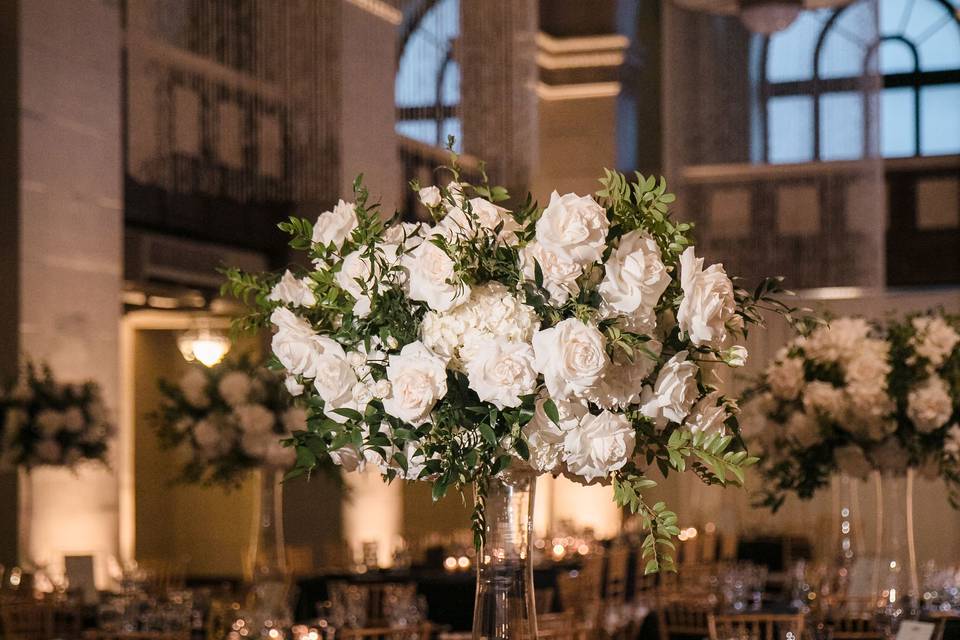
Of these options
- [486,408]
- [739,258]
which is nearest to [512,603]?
[486,408]

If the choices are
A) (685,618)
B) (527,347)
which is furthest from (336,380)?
(685,618)

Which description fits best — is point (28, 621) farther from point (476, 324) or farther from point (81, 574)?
point (476, 324)

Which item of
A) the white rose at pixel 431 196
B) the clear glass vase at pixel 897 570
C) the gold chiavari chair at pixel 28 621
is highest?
the white rose at pixel 431 196

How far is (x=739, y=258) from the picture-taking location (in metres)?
14.3

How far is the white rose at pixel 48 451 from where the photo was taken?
7844 millimetres

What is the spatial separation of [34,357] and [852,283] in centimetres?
752

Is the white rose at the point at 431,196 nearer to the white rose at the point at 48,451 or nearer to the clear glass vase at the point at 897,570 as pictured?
the clear glass vase at the point at 897,570

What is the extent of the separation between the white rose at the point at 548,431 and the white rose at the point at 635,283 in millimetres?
152

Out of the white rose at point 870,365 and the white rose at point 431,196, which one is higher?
the white rose at point 431,196

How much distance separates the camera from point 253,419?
7.75 meters

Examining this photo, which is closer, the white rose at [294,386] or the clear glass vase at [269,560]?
the white rose at [294,386]

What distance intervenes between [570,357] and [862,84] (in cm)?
1114

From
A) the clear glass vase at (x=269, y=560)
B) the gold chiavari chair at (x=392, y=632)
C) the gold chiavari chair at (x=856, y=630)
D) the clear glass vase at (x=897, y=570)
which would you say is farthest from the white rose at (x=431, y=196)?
the gold chiavari chair at (x=856, y=630)

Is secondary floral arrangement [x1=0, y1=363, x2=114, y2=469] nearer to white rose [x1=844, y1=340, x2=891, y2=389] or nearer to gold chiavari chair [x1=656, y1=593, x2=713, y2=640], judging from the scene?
gold chiavari chair [x1=656, y1=593, x2=713, y2=640]
